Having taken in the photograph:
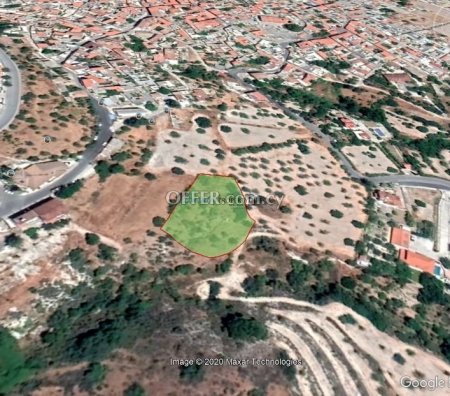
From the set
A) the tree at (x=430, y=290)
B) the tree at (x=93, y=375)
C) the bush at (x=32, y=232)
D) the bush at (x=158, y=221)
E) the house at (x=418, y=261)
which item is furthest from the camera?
the house at (x=418, y=261)

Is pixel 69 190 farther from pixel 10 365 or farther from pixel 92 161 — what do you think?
pixel 10 365

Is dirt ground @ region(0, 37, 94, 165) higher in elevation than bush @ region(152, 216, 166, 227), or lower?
lower

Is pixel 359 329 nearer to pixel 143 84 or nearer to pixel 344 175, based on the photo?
pixel 344 175

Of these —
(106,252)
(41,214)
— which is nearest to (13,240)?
(41,214)

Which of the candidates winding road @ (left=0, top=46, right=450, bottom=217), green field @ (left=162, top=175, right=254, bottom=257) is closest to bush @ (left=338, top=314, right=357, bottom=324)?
green field @ (left=162, top=175, right=254, bottom=257)

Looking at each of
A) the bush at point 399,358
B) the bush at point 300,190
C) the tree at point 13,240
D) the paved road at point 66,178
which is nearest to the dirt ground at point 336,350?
the bush at point 399,358

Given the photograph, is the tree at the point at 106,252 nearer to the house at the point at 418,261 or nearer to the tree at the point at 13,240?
the tree at the point at 13,240

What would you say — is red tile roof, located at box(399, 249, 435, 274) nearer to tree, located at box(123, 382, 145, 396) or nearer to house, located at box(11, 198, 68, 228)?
tree, located at box(123, 382, 145, 396)
